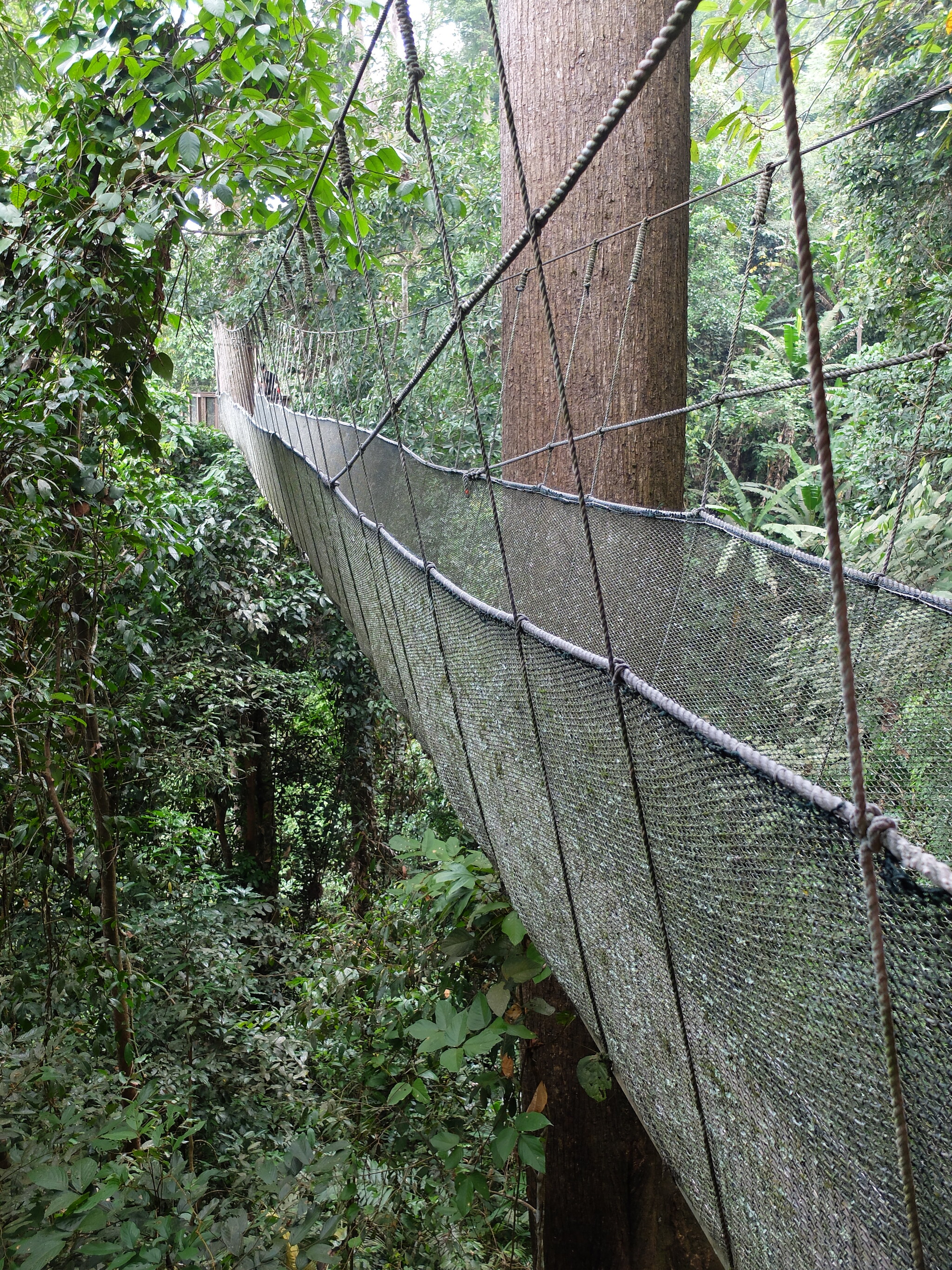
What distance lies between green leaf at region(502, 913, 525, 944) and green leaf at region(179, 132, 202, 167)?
1509mm

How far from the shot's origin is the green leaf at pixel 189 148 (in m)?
1.73

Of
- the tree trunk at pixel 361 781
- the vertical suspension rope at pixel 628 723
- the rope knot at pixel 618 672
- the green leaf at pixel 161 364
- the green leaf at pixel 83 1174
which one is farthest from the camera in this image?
the tree trunk at pixel 361 781

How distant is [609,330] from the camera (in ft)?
5.89

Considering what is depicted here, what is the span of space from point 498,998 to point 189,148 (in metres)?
1.66

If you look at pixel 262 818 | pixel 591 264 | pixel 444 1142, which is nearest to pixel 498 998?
pixel 444 1142

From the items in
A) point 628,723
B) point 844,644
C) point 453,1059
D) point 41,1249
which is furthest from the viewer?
point 453,1059

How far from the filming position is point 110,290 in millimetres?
2000

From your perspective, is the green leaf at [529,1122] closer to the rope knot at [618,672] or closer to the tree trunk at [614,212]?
the rope knot at [618,672]

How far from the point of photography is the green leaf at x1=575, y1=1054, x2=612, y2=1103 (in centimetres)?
137

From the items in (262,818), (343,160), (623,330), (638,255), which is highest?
(343,160)

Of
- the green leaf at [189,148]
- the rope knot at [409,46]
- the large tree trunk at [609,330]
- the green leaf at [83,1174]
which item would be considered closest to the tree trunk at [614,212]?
the large tree trunk at [609,330]

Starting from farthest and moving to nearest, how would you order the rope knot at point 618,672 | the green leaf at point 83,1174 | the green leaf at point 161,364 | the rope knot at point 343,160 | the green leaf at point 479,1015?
the green leaf at point 161,364
the rope knot at point 343,160
the green leaf at point 479,1015
the green leaf at point 83,1174
the rope knot at point 618,672

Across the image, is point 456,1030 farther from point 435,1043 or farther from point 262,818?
point 262,818

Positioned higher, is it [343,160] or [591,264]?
[343,160]
